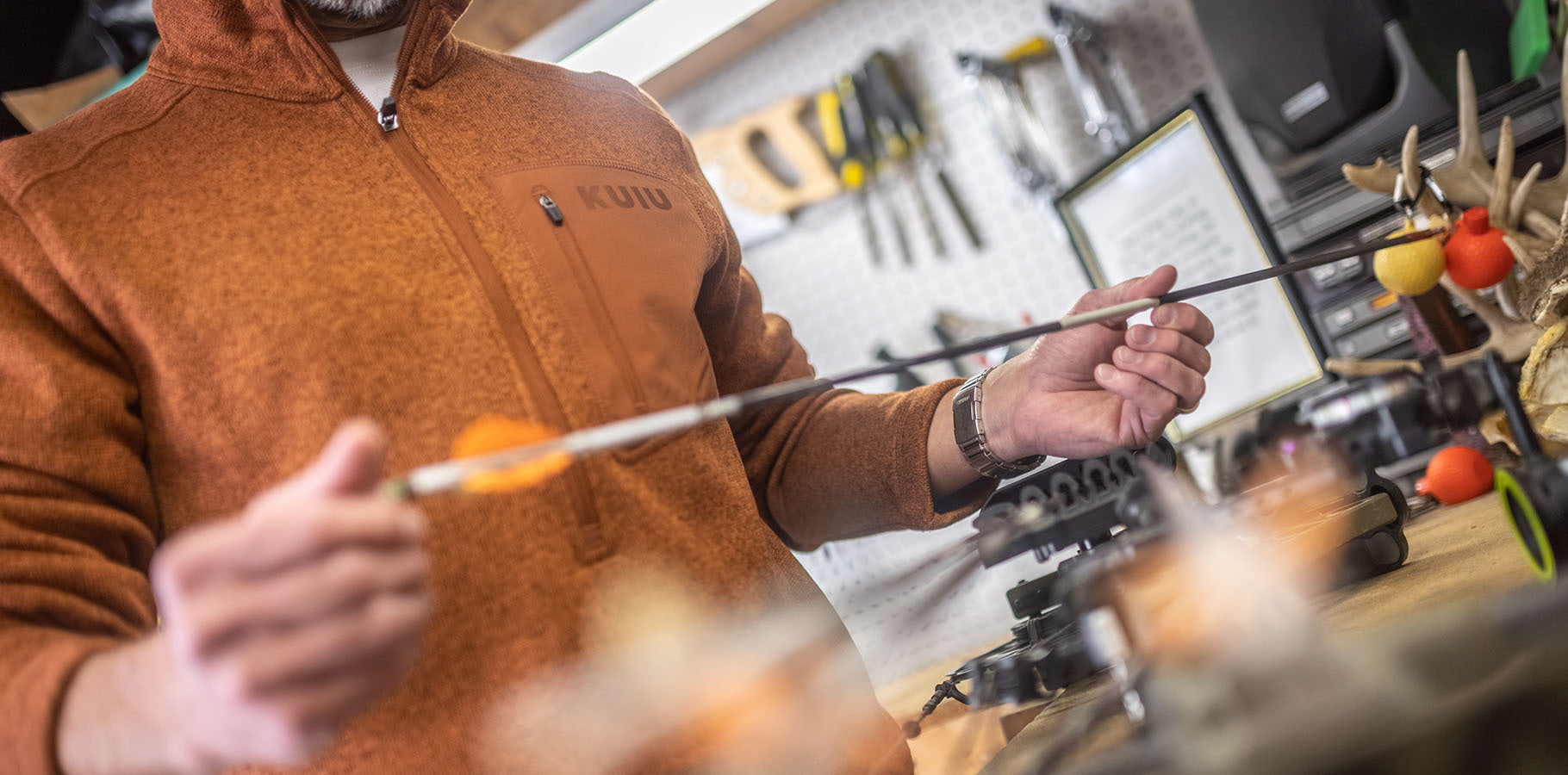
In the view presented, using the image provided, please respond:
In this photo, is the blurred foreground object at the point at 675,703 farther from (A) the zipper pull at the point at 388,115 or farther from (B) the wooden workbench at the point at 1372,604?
(A) the zipper pull at the point at 388,115

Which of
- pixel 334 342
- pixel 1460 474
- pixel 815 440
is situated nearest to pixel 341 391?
pixel 334 342

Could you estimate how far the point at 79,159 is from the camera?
74cm

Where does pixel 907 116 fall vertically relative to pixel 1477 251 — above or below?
above

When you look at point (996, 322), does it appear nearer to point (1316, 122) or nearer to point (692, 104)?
point (1316, 122)

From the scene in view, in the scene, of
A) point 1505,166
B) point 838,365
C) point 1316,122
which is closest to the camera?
point 1505,166

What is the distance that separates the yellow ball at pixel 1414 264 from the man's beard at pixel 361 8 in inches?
39.9

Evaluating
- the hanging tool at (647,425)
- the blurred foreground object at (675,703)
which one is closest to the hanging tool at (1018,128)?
the hanging tool at (647,425)

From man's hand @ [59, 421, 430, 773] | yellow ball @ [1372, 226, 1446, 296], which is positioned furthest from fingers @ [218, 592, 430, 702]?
yellow ball @ [1372, 226, 1446, 296]

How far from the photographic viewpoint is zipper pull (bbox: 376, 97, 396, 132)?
81cm

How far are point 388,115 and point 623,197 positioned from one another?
0.21m

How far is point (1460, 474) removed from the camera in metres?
1.25

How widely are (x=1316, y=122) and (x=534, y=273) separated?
1.62 metres

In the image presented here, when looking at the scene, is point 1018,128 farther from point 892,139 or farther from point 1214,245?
point 1214,245

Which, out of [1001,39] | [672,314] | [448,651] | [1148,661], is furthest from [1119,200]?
[448,651]
